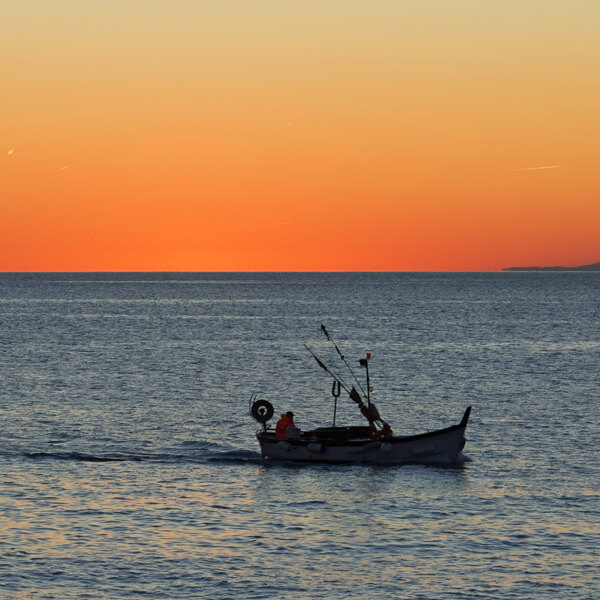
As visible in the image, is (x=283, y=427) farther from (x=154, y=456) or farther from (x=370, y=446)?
(x=154, y=456)

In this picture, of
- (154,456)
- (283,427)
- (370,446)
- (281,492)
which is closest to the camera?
(281,492)

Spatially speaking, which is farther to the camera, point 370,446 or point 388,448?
point 370,446

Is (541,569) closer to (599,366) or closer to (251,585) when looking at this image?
(251,585)

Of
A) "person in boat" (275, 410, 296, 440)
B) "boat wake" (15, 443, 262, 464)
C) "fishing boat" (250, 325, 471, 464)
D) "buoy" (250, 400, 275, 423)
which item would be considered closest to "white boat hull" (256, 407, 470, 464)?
"fishing boat" (250, 325, 471, 464)

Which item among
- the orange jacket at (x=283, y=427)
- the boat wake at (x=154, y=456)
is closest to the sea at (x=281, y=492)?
the boat wake at (x=154, y=456)

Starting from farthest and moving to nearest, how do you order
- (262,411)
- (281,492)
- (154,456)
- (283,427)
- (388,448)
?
(262,411), (154,456), (283,427), (388,448), (281,492)

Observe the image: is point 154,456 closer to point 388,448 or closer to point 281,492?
point 281,492

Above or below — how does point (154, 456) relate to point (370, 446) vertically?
below

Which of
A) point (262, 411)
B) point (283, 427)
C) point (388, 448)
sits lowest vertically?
point (388, 448)

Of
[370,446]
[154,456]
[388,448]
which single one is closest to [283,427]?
[370,446]

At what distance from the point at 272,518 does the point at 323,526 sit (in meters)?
1.92

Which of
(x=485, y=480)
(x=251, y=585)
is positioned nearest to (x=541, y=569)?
(x=251, y=585)

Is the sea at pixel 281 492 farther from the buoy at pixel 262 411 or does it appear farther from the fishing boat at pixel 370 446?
the buoy at pixel 262 411

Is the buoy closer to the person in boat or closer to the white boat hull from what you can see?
the person in boat
